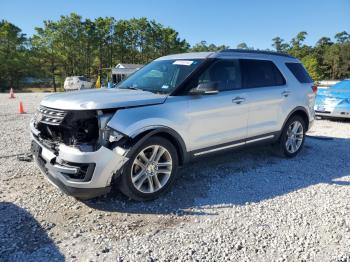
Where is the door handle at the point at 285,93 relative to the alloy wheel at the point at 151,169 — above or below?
above

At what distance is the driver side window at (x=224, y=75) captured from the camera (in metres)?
4.58

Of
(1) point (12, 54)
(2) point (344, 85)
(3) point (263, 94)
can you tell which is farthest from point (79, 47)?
(3) point (263, 94)

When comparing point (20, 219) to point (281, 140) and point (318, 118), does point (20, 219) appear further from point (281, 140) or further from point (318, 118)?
point (318, 118)

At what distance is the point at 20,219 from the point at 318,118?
10.2m

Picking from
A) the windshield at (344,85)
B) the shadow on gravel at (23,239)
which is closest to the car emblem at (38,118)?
the shadow on gravel at (23,239)

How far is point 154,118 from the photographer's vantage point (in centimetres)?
386

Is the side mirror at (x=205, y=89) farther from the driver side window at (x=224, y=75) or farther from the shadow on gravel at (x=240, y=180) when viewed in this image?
the shadow on gravel at (x=240, y=180)

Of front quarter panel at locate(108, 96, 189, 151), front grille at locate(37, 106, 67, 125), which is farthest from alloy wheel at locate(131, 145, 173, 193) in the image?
front grille at locate(37, 106, 67, 125)

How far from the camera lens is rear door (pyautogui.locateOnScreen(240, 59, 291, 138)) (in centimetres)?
511

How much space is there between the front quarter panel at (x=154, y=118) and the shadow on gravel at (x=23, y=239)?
1.36 metres

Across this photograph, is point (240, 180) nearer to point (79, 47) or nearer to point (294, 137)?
point (294, 137)

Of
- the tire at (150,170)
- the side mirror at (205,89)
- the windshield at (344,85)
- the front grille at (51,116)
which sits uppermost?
the side mirror at (205,89)

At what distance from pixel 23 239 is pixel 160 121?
1.96 m

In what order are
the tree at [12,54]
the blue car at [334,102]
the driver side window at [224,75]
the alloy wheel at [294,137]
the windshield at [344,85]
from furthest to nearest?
the tree at [12,54] → the windshield at [344,85] → the blue car at [334,102] → the alloy wheel at [294,137] → the driver side window at [224,75]
